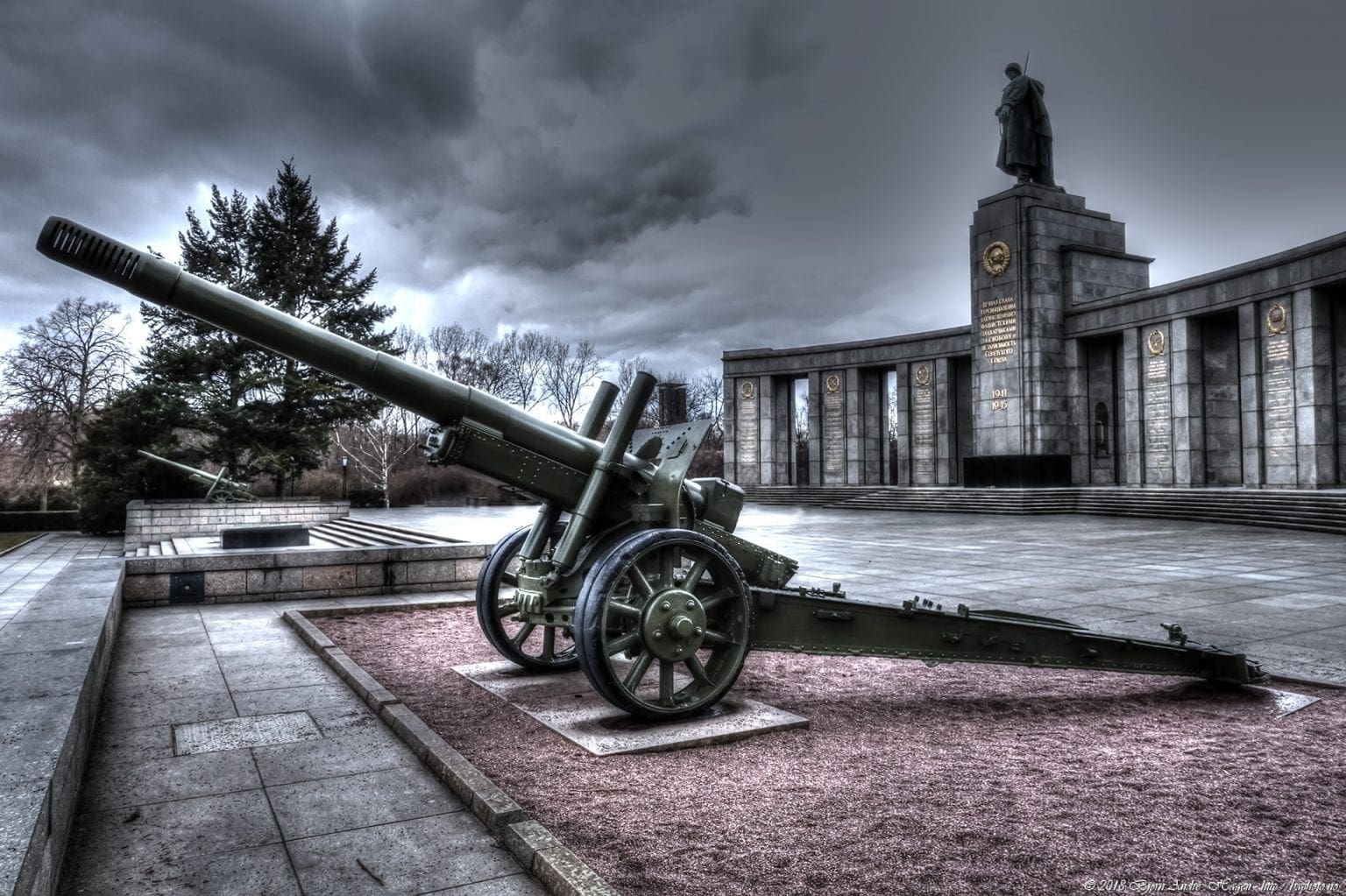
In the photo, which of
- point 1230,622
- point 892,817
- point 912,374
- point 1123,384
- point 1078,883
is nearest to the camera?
point 1078,883

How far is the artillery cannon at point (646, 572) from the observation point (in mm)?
4633

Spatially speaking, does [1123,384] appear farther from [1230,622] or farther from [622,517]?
[622,517]

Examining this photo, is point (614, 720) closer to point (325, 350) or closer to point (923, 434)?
point (325, 350)

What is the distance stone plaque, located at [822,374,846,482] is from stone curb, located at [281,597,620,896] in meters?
33.4

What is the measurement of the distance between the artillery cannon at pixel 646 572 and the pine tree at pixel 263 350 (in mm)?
28429

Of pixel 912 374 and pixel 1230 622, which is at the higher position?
pixel 912 374

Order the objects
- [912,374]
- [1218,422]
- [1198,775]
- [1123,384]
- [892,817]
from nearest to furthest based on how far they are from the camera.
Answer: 1. [892,817]
2. [1198,775]
3. [1218,422]
4. [1123,384]
5. [912,374]

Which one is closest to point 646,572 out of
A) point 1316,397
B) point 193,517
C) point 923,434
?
point 1316,397

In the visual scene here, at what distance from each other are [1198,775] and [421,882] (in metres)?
3.34

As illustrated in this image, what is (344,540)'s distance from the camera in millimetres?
19922

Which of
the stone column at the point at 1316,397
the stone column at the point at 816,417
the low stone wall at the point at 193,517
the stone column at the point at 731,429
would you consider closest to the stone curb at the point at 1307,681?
the stone column at the point at 1316,397

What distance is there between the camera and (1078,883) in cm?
295

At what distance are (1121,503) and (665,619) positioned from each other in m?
22.7

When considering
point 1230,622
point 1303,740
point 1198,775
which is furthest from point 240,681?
point 1230,622
